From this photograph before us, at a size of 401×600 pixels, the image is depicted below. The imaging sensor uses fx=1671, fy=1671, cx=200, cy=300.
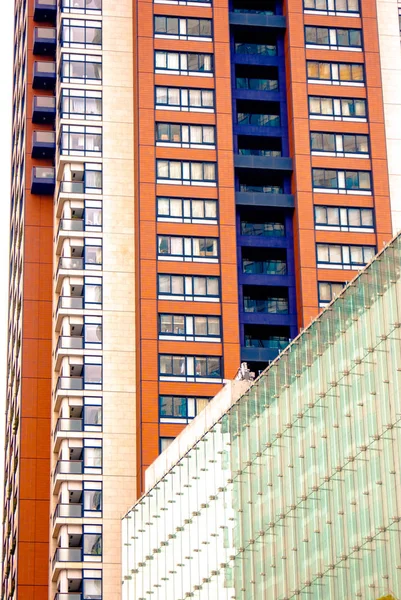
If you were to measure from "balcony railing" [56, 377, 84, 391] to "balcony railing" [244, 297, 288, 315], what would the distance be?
15455 millimetres

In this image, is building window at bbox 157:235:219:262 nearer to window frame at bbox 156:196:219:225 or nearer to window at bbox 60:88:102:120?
window frame at bbox 156:196:219:225

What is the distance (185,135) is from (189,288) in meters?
14.4

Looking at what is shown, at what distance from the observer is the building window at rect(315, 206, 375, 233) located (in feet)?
467

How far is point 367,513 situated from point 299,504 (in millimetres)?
8796

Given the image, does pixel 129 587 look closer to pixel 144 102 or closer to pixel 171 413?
pixel 171 413

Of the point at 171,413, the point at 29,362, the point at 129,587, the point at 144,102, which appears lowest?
the point at 129,587

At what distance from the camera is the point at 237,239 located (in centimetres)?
14275

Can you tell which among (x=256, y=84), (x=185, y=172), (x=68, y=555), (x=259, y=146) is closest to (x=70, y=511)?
(x=68, y=555)

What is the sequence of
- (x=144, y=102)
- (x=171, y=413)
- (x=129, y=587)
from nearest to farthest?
(x=129, y=587), (x=171, y=413), (x=144, y=102)

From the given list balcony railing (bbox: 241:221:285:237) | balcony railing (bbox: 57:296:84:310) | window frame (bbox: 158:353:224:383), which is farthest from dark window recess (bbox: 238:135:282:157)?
window frame (bbox: 158:353:224:383)

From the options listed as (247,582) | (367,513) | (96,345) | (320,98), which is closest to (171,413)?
(96,345)

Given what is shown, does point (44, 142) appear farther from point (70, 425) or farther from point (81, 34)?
point (70, 425)

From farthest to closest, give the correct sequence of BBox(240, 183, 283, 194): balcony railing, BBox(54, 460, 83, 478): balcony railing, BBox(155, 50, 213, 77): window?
BBox(155, 50, 213, 77): window → BBox(240, 183, 283, 194): balcony railing → BBox(54, 460, 83, 478): balcony railing

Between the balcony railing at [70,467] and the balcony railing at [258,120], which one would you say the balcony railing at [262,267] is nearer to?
the balcony railing at [258,120]
